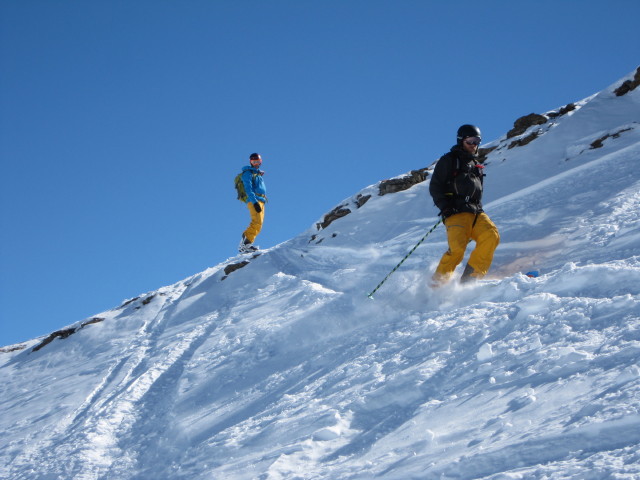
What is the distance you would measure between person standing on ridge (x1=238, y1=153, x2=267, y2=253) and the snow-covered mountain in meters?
2.79

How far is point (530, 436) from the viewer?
3.04 metres

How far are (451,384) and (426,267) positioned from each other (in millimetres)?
4302

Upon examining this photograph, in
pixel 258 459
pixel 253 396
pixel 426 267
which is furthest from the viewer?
pixel 426 267

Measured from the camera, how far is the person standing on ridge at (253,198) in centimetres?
1427

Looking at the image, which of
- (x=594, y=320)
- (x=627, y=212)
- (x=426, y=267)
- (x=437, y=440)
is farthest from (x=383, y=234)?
(x=437, y=440)

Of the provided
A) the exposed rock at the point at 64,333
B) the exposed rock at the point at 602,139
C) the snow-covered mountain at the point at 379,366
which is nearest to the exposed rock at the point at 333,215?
the snow-covered mountain at the point at 379,366

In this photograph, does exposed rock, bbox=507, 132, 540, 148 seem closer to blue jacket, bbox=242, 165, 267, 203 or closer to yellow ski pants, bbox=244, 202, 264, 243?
blue jacket, bbox=242, 165, 267, 203

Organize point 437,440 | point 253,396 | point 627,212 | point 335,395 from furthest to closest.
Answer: point 627,212 < point 253,396 < point 335,395 < point 437,440

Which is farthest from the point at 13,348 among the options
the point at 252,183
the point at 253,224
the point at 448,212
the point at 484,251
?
the point at 484,251

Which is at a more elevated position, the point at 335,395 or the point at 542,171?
the point at 542,171

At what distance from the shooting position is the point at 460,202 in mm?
6812

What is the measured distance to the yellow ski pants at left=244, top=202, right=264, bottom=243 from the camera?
14.5 meters

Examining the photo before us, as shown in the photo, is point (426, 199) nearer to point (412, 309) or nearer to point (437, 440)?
point (412, 309)

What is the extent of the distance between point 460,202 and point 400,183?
24.9ft
